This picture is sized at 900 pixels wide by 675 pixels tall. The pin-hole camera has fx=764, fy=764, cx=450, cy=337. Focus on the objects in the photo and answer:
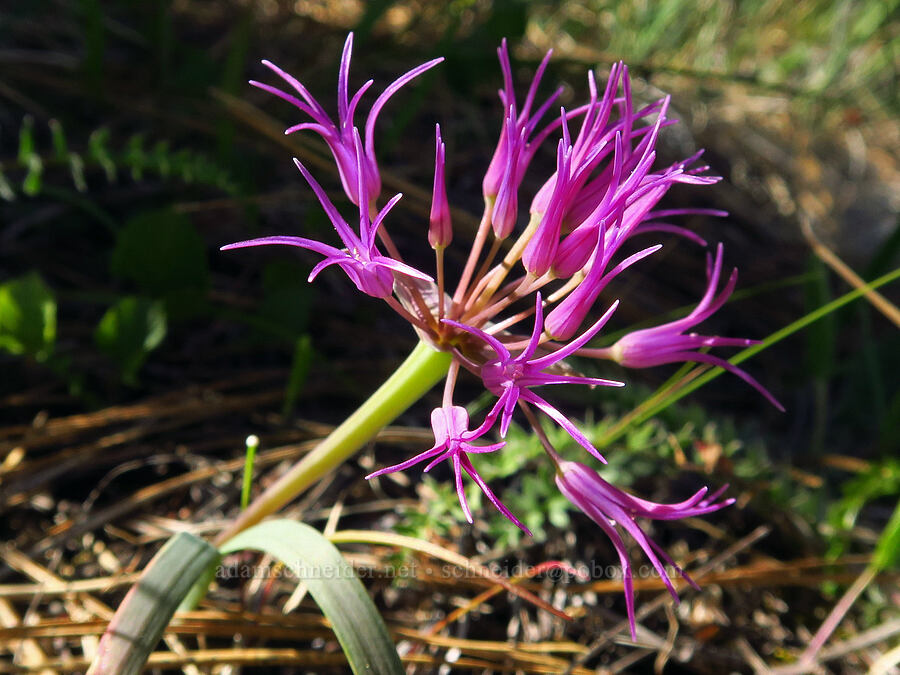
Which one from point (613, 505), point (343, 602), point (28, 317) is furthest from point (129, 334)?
point (613, 505)

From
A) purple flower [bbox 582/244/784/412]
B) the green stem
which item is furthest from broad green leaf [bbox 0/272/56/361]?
purple flower [bbox 582/244/784/412]

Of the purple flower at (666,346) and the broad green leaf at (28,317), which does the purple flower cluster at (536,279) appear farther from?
the broad green leaf at (28,317)

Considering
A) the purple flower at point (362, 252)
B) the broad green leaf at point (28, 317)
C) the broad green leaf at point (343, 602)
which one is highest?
the broad green leaf at point (28, 317)

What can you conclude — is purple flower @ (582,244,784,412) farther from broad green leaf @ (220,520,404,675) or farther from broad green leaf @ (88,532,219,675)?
broad green leaf @ (88,532,219,675)

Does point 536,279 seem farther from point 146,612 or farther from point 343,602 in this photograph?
point 146,612

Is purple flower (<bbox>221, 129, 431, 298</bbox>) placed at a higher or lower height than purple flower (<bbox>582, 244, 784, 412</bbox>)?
higher

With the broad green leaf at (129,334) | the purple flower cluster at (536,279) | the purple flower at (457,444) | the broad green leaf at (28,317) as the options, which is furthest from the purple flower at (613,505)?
the broad green leaf at (28,317)

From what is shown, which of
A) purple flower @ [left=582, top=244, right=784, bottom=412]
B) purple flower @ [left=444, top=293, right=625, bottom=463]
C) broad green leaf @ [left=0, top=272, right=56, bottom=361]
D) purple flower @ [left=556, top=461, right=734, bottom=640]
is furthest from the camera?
broad green leaf @ [left=0, top=272, right=56, bottom=361]
